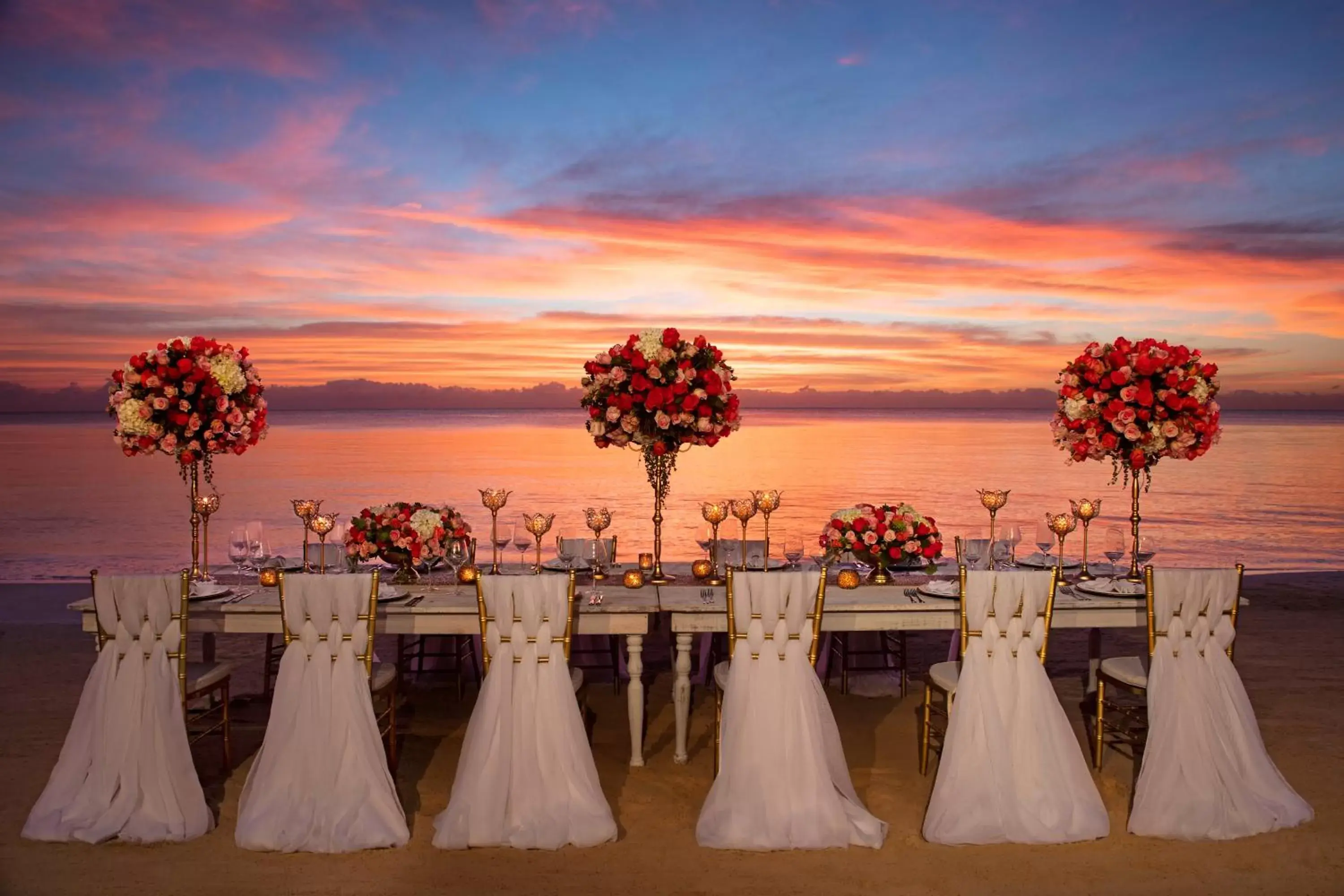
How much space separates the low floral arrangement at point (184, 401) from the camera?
4672mm

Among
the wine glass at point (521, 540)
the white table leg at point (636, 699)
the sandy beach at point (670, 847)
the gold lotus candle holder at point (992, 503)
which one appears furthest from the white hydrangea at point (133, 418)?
the gold lotus candle holder at point (992, 503)

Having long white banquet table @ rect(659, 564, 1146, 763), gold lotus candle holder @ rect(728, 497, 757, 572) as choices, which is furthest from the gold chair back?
gold lotus candle holder @ rect(728, 497, 757, 572)

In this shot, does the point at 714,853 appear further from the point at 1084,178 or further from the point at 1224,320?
the point at 1224,320

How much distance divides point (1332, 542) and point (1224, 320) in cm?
567

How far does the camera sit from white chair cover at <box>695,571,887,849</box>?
3.69 meters

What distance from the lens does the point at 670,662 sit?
6586 mm

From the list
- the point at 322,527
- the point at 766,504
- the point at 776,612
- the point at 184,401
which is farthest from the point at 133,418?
the point at 776,612

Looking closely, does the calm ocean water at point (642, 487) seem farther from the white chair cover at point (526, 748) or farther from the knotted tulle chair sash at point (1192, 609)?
the knotted tulle chair sash at point (1192, 609)

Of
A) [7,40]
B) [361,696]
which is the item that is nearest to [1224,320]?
[361,696]

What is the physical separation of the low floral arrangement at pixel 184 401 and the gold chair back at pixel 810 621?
8.89 ft

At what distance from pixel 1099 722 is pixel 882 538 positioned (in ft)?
4.36

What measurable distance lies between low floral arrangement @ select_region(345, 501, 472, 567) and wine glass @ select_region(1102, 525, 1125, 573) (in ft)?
10.5

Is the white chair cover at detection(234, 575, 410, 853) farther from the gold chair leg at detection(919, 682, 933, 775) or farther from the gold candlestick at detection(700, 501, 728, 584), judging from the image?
the gold chair leg at detection(919, 682, 933, 775)

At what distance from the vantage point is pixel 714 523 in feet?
15.3
